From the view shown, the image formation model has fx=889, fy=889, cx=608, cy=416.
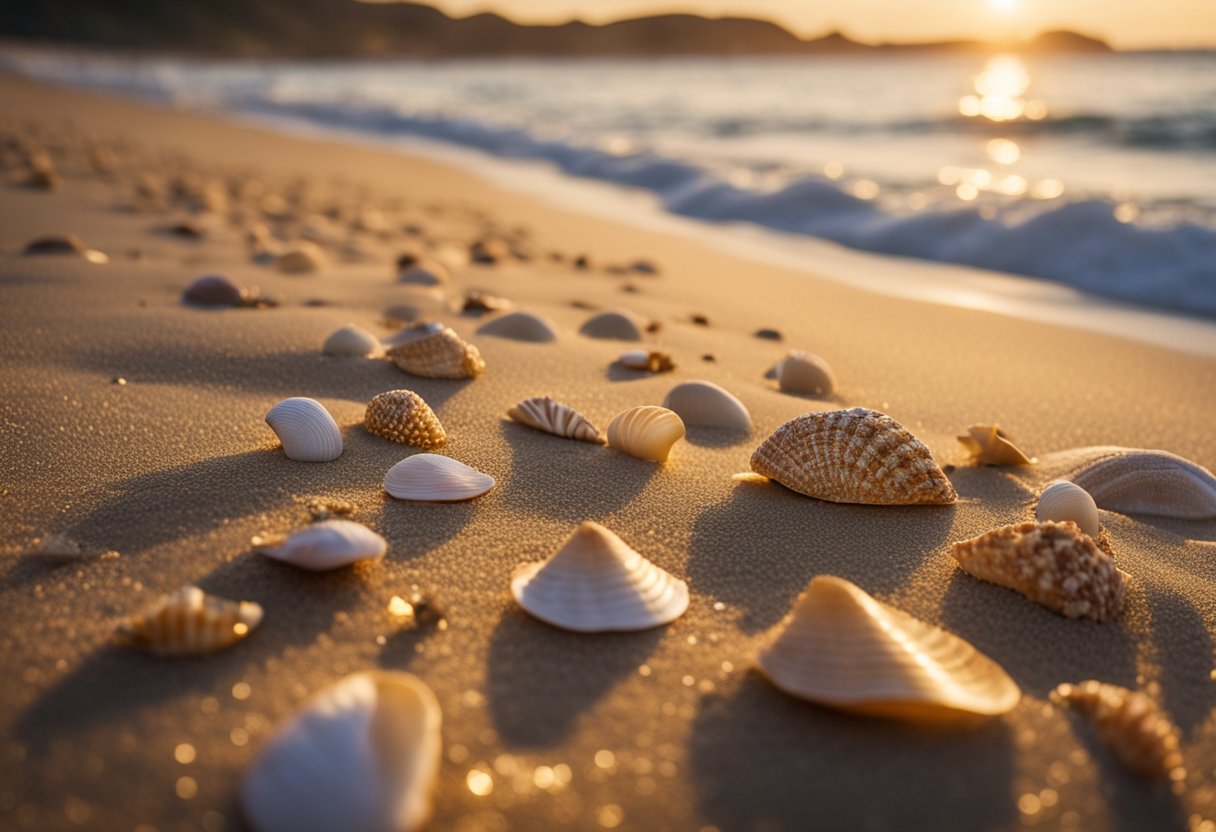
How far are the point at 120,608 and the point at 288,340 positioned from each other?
1.59m

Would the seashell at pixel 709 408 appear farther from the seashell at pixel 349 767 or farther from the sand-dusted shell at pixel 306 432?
the seashell at pixel 349 767

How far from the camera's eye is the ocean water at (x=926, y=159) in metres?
5.45

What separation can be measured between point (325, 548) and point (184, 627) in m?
0.25

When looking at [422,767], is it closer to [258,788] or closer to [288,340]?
[258,788]

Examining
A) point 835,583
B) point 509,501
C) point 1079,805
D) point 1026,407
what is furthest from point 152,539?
point 1026,407

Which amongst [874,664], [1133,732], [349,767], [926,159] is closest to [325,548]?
[349,767]

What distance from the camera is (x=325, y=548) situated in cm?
147

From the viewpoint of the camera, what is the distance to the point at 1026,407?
2961 mm

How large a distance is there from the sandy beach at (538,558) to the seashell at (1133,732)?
2cm

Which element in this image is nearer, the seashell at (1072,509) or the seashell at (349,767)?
the seashell at (349,767)

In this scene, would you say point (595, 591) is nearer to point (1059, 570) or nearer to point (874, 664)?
point (874, 664)

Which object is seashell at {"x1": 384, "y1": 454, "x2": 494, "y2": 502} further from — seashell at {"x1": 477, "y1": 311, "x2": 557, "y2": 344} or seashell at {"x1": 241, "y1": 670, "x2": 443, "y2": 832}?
seashell at {"x1": 477, "y1": 311, "x2": 557, "y2": 344}

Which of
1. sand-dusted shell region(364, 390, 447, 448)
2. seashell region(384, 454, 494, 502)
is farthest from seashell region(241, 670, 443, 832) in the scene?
sand-dusted shell region(364, 390, 447, 448)

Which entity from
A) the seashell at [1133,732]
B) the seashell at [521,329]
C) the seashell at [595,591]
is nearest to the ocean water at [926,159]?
the seashell at [521,329]
